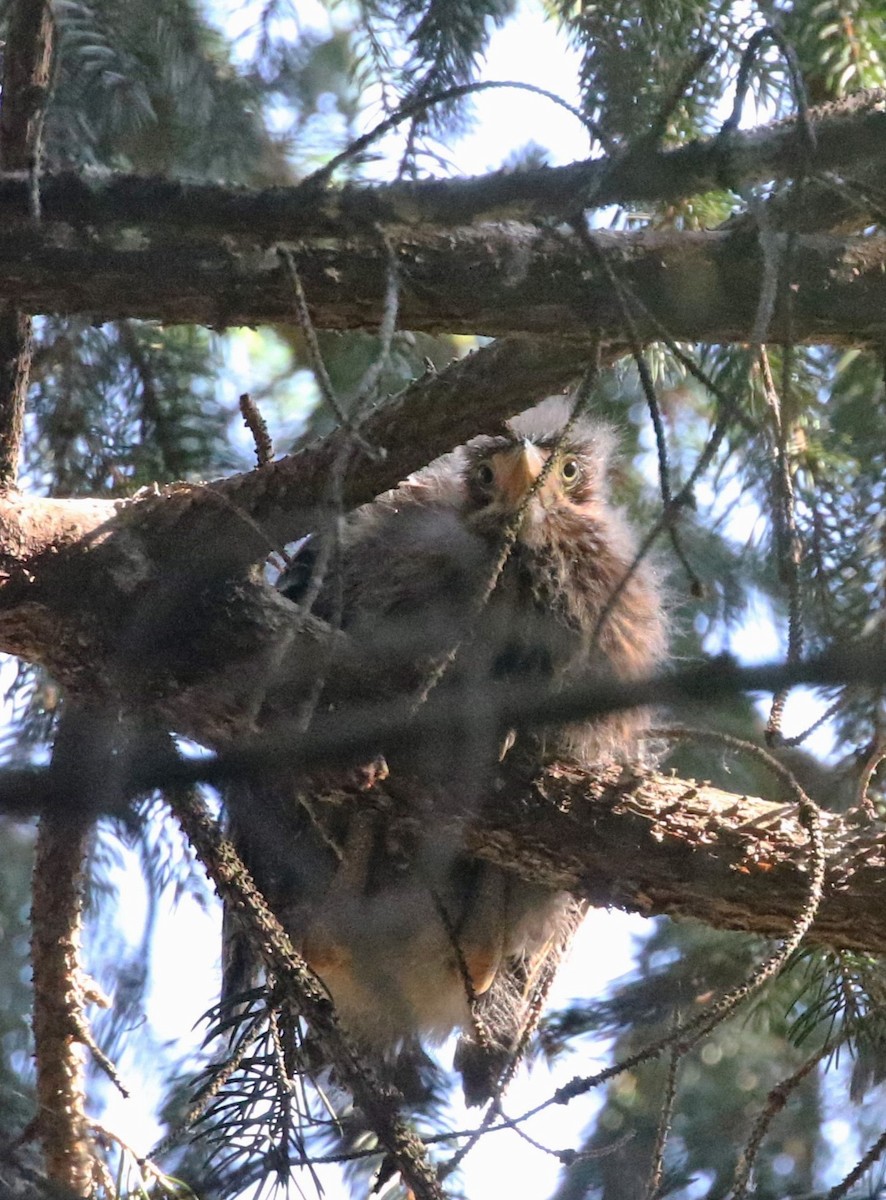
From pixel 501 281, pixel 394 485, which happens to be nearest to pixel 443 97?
pixel 501 281

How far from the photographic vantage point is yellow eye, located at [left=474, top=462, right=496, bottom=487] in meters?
2.95

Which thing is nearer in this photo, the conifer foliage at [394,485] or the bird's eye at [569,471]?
the conifer foliage at [394,485]

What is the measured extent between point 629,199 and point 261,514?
3.39 feet

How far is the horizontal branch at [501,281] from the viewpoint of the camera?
1.90 meters

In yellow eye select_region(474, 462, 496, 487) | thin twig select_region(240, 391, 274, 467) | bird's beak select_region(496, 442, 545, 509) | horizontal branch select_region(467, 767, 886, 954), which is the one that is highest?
yellow eye select_region(474, 462, 496, 487)

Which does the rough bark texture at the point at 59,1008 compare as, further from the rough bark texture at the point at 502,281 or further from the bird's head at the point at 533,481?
the bird's head at the point at 533,481

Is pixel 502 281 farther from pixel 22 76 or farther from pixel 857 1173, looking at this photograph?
pixel 857 1173

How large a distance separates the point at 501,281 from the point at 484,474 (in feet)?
3.41

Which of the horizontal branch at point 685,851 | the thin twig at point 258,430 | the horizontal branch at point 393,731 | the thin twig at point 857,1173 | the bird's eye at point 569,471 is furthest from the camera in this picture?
the bird's eye at point 569,471

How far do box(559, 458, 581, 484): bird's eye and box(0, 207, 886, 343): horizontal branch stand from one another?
1068mm

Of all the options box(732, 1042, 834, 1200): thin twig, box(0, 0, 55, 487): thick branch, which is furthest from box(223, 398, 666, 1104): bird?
box(0, 0, 55, 487): thick branch

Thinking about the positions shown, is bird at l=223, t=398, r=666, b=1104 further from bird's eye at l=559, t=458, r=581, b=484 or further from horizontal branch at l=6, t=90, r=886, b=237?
horizontal branch at l=6, t=90, r=886, b=237

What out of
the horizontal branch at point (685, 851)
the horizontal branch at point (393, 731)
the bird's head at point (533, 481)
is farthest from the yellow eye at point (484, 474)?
the horizontal branch at point (393, 731)

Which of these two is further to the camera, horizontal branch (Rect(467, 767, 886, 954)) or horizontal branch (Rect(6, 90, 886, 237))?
horizontal branch (Rect(467, 767, 886, 954))
